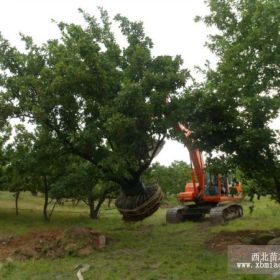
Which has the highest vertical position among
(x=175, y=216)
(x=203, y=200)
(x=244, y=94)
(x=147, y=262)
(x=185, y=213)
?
(x=244, y=94)

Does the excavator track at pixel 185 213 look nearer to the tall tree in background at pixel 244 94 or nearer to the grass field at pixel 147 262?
the grass field at pixel 147 262

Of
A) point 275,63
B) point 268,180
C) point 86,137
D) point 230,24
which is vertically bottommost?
point 268,180

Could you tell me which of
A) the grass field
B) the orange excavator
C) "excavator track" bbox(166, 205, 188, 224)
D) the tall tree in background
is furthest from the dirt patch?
"excavator track" bbox(166, 205, 188, 224)

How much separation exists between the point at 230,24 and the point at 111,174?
23.5 feet

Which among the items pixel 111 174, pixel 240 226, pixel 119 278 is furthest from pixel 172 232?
pixel 119 278

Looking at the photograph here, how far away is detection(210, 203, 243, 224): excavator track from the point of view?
22.4 m

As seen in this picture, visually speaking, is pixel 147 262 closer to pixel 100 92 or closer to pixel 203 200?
pixel 100 92

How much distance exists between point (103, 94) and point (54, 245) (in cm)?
578

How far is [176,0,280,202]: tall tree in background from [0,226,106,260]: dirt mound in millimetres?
5168

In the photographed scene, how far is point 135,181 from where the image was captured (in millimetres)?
19062

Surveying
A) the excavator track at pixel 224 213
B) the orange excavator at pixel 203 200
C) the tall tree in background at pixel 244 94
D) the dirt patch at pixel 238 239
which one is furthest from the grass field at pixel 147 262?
the orange excavator at pixel 203 200

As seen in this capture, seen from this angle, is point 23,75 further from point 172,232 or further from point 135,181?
point 172,232

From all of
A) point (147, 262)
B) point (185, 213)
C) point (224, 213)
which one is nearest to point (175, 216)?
point (185, 213)

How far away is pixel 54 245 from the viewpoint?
16.1 m
